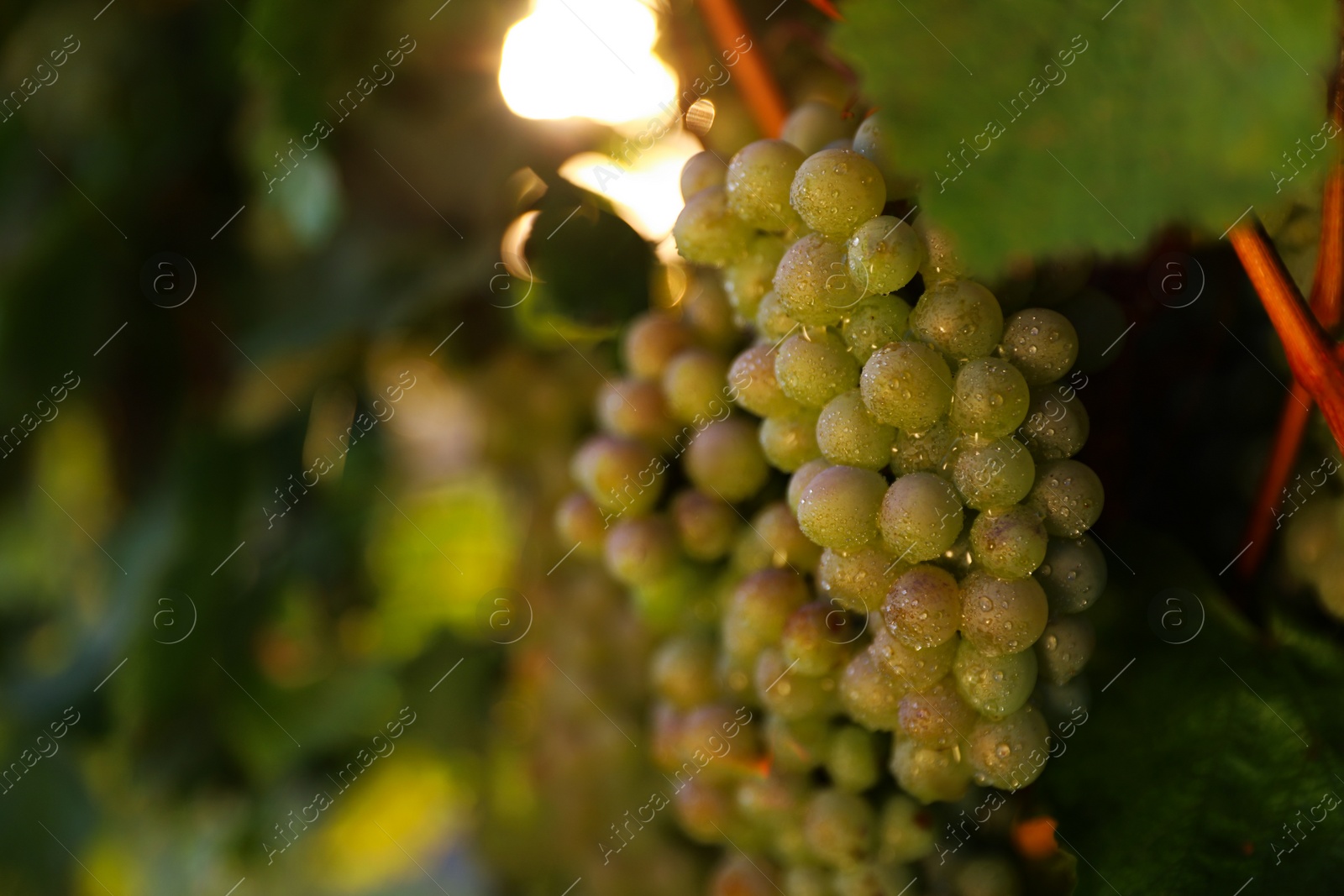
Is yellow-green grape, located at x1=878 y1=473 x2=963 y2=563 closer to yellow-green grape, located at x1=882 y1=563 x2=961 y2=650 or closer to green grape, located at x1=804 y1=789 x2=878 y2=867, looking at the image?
yellow-green grape, located at x1=882 y1=563 x2=961 y2=650

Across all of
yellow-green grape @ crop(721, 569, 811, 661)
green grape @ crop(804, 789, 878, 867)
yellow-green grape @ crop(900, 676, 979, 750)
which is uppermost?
yellow-green grape @ crop(721, 569, 811, 661)

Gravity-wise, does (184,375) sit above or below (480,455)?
above

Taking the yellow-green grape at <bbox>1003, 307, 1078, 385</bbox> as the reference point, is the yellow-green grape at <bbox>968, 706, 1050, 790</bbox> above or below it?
below

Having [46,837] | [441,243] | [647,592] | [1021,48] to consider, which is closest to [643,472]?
[647,592]

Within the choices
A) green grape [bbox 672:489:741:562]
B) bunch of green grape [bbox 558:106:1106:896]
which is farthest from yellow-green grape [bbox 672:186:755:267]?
green grape [bbox 672:489:741:562]

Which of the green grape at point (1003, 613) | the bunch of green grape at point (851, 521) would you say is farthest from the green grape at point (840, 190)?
the green grape at point (1003, 613)

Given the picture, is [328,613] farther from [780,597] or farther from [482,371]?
[780,597]

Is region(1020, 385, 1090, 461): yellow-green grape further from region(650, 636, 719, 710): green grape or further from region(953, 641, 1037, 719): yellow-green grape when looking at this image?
region(650, 636, 719, 710): green grape

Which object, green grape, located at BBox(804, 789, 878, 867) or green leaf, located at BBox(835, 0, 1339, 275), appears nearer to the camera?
green leaf, located at BBox(835, 0, 1339, 275)
